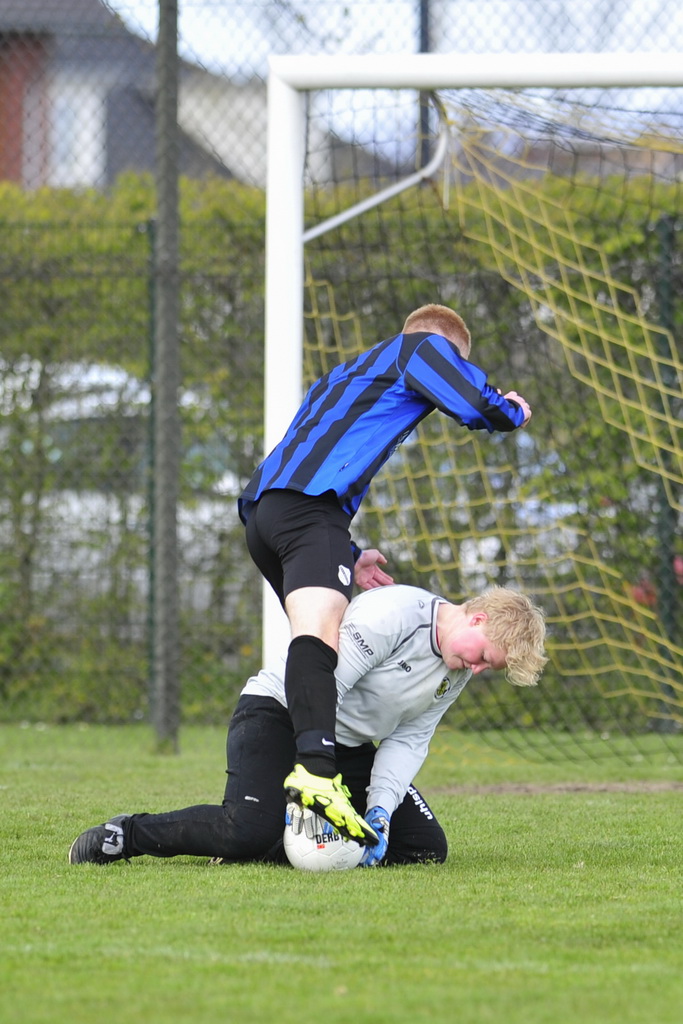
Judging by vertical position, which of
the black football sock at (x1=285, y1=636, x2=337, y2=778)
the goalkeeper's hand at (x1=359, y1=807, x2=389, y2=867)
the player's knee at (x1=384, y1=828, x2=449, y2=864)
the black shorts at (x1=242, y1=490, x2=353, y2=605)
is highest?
the black shorts at (x1=242, y1=490, x2=353, y2=605)

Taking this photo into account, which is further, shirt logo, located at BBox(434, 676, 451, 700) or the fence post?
the fence post

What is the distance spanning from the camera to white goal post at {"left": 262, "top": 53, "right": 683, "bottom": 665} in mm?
5410

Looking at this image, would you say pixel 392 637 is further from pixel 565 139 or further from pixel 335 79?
pixel 565 139

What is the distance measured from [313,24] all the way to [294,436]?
14.9ft

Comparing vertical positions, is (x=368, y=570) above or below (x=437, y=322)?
below

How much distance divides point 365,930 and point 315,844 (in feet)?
2.64

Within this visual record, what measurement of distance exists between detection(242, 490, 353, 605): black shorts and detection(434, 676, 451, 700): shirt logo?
0.34m

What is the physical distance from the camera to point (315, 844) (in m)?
3.45

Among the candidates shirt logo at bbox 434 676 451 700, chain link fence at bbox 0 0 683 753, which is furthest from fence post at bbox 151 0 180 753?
shirt logo at bbox 434 676 451 700

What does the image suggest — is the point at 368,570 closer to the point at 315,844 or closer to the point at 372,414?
the point at 372,414

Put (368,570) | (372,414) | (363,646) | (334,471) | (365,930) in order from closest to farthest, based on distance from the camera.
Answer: (365,930) < (363,646) < (334,471) < (372,414) < (368,570)

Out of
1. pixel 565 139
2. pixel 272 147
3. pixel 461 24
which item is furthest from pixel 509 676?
pixel 461 24

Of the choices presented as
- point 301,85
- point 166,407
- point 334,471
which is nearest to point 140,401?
point 166,407

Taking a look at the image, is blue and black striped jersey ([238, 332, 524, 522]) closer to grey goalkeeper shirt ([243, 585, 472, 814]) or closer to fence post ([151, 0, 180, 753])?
grey goalkeeper shirt ([243, 585, 472, 814])
